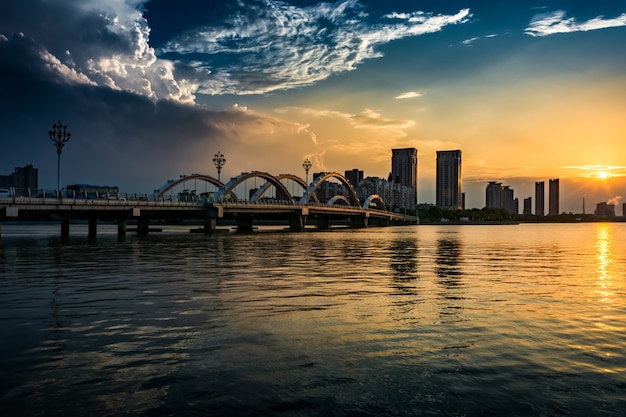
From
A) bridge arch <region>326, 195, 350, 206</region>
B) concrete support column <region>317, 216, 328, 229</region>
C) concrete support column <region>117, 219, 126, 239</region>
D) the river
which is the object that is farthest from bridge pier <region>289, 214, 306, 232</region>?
the river

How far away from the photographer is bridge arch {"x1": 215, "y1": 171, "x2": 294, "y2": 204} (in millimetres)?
100213

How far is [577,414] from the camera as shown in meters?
7.39

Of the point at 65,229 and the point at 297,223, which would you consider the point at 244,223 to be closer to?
the point at 297,223

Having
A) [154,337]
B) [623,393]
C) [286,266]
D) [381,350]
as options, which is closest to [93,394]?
[154,337]

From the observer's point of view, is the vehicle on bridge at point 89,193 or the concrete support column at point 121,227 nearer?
the vehicle on bridge at point 89,193

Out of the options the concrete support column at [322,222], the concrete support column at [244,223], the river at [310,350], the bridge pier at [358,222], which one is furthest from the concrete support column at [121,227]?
the bridge pier at [358,222]

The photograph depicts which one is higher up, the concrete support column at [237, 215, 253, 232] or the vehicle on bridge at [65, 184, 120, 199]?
the vehicle on bridge at [65, 184, 120, 199]

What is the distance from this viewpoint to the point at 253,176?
379ft

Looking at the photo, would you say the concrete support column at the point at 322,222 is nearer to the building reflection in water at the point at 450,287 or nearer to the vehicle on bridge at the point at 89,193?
the vehicle on bridge at the point at 89,193

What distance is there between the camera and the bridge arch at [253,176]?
100 m

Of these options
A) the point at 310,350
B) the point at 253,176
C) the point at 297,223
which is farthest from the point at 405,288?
the point at 297,223

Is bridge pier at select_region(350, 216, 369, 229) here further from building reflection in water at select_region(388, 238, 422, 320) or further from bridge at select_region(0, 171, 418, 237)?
building reflection in water at select_region(388, 238, 422, 320)

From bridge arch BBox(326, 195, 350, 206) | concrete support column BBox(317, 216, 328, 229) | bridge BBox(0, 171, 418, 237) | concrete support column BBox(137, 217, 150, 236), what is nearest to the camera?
bridge BBox(0, 171, 418, 237)

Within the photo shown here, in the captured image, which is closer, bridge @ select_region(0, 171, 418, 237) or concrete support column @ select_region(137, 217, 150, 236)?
bridge @ select_region(0, 171, 418, 237)
